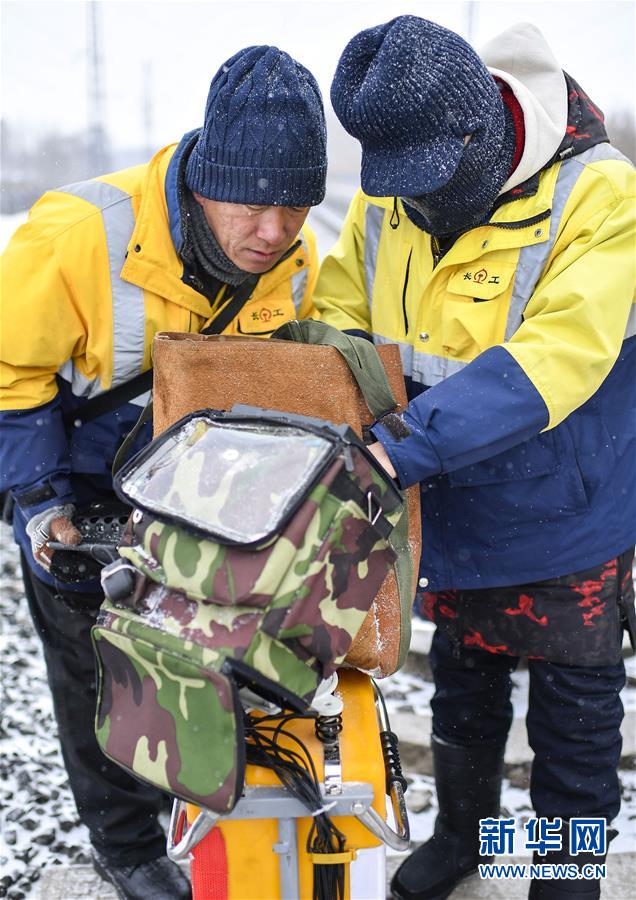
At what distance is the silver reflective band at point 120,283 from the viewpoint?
83.9 inches

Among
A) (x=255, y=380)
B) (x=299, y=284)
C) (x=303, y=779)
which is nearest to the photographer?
(x=303, y=779)

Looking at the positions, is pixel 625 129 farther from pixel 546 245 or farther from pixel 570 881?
pixel 570 881

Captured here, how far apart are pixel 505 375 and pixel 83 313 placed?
1.00 meters

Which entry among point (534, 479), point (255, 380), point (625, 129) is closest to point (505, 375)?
point (534, 479)

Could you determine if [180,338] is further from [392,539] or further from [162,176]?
[392,539]

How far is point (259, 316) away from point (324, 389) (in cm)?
54

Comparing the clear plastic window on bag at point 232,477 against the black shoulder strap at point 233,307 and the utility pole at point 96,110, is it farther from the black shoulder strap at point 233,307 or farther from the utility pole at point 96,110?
the utility pole at point 96,110

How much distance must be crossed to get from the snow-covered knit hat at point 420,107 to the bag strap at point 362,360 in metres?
0.32

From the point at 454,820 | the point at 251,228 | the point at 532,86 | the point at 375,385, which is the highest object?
the point at 532,86

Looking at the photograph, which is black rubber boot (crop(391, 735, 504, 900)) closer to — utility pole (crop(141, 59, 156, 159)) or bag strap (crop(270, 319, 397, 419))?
bag strap (crop(270, 319, 397, 419))

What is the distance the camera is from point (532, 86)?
2.01 meters

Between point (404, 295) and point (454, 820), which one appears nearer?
point (404, 295)

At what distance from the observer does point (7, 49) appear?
574 centimetres

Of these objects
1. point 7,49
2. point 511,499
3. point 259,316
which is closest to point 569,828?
point 511,499
